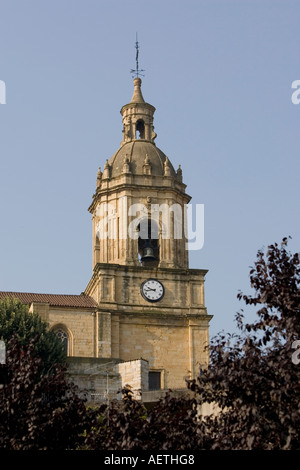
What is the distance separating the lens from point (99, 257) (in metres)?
56.1

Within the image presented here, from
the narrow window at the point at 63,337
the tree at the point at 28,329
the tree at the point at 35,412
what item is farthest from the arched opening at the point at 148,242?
the tree at the point at 35,412

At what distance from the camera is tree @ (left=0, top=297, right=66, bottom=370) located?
47.9 meters

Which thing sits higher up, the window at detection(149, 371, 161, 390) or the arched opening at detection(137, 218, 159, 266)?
the arched opening at detection(137, 218, 159, 266)

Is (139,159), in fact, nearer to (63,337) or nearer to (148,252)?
(148,252)

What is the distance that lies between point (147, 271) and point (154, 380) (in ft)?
19.6

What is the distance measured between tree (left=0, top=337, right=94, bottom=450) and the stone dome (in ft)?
110

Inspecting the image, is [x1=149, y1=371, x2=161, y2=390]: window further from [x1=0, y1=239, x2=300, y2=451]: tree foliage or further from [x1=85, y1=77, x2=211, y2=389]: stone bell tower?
[x1=0, y1=239, x2=300, y2=451]: tree foliage

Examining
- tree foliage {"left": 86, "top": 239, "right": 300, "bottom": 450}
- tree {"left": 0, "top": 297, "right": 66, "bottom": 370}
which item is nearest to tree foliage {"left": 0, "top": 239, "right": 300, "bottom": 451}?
tree foliage {"left": 86, "top": 239, "right": 300, "bottom": 450}

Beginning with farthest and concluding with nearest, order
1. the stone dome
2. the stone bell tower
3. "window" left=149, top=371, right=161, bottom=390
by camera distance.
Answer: the stone dome
the stone bell tower
"window" left=149, top=371, right=161, bottom=390

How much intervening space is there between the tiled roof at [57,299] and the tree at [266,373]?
109 ft

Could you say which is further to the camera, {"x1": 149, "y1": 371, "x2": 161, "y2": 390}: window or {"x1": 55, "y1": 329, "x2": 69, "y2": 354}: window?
{"x1": 55, "y1": 329, "x2": 69, "y2": 354}: window

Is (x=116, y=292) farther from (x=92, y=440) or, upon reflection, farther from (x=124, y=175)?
(x=92, y=440)
